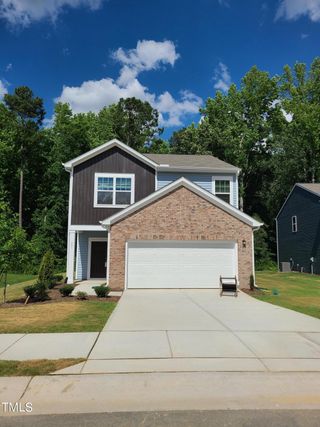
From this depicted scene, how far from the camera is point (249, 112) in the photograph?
4366 centimetres

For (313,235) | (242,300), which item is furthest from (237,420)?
(313,235)

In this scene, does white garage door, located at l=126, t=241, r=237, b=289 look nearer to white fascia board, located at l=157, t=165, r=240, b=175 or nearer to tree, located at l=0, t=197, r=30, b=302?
tree, located at l=0, t=197, r=30, b=302

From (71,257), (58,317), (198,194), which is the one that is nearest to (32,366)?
(58,317)

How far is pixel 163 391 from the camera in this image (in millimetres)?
4965

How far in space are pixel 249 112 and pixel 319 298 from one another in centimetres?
3290

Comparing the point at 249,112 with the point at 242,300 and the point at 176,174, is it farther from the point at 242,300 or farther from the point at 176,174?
the point at 242,300

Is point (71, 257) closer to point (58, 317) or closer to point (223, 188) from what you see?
point (58, 317)

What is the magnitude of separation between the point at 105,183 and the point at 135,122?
91.6 ft

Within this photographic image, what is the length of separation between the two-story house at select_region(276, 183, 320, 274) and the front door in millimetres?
15397

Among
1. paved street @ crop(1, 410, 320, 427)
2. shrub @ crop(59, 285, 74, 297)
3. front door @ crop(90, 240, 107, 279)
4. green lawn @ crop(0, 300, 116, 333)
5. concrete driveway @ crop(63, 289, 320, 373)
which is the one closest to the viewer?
paved street @ crop(1, 410, 320, 427)

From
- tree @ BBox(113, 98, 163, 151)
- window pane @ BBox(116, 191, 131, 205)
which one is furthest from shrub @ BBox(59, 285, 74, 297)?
tree @ BBox(113, 98, 163, 151)

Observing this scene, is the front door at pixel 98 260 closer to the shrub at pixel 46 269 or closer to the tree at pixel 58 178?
the shrub at pixel 46 269

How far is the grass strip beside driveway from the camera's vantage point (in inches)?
218

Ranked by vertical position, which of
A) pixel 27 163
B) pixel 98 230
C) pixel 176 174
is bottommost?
pixel 98 230
